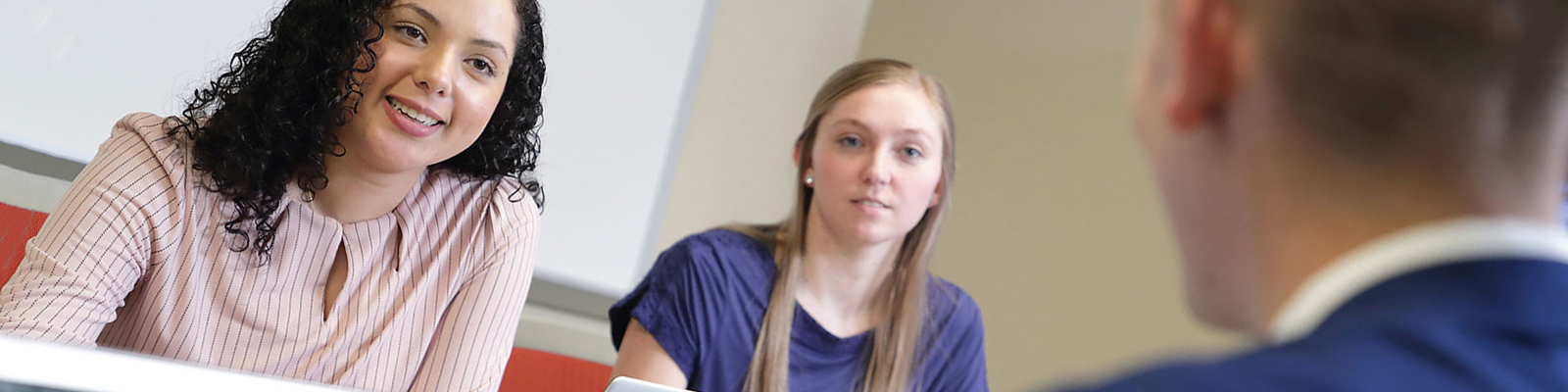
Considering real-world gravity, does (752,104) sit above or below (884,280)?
above

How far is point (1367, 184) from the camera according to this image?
182mm

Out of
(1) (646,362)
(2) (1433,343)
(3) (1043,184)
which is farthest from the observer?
(3) (1043,184)

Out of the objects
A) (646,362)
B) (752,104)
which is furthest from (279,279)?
(752,104)

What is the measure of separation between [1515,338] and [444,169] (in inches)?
31.1

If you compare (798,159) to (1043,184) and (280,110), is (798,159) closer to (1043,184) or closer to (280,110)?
(280,110)

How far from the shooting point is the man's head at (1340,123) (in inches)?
7.1

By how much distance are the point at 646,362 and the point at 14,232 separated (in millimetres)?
540

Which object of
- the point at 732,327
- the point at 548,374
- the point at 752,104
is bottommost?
the point at 548,374

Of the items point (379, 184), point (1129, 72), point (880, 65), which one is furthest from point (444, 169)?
point (1129, 72)

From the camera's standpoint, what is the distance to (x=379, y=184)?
0.80 m

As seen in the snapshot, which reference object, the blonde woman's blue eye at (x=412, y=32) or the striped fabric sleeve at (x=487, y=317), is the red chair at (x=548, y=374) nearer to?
the striped fabric sleeve at (x=487, y=317)

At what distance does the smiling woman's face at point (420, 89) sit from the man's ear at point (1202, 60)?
65cm

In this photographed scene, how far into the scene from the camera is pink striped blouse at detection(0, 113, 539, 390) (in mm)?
666

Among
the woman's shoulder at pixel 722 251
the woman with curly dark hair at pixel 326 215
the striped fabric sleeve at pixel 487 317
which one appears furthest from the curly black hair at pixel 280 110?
the woman's shoulder at pixel 722 251
